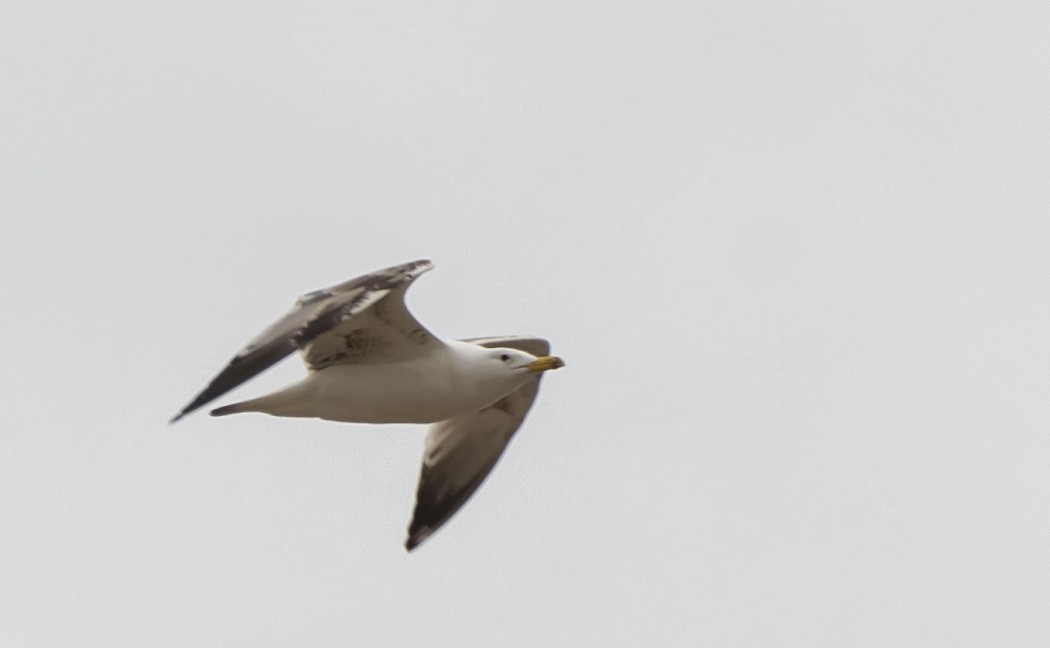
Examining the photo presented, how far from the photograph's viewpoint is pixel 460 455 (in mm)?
16828

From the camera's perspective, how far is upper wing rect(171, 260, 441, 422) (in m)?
13.1

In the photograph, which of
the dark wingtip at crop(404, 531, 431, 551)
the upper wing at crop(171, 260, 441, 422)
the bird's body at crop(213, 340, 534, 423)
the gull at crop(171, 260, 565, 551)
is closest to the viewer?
the upper wing at crop(171, 260, 441, 422)

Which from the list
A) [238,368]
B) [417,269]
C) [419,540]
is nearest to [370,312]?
[417,269]

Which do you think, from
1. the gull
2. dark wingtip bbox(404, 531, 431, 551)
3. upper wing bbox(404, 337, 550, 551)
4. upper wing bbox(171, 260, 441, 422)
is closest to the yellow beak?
the gull

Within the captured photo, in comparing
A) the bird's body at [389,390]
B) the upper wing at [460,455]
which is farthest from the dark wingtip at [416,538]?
the bird's body at [389,390]

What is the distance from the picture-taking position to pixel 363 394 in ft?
48.4

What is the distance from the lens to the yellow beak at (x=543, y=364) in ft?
49.8

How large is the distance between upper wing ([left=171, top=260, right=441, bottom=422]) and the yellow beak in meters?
0.71

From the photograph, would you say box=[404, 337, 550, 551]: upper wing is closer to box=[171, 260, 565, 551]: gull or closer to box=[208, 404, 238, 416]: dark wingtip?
box=[171, 260, 565, 551]: gull

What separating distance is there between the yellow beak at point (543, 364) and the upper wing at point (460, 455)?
1.40m

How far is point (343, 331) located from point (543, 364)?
1371 mm

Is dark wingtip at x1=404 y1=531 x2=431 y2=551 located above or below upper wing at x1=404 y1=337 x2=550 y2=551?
below

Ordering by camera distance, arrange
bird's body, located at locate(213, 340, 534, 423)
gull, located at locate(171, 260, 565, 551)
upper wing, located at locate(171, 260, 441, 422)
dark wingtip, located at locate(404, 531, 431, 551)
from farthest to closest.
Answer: dark wingtip, located at locate(404, 531, 431, 551) < bird's body, located at locate(213, 340, 534, 423) < gull, located at locate(171, 260, 565, 551) < upper wing, located at locate(171, 260, 441, 422)

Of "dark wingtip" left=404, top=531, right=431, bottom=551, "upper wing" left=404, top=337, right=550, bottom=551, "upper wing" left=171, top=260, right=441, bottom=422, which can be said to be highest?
"upper wing" left=171, top=260, right=441, bottom=422
